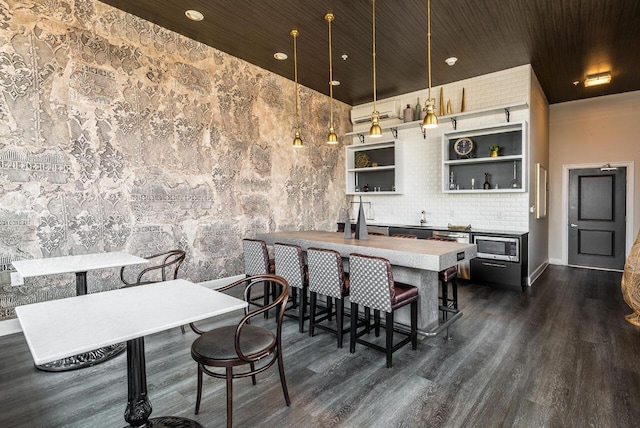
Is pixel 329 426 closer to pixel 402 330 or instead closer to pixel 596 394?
pixel 402 330

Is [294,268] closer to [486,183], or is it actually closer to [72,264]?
[72,264]

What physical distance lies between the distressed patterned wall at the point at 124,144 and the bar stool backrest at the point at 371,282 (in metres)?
2.66

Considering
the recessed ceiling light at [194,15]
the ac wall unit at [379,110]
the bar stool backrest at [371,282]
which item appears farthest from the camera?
the ac wall unit at [379,110]

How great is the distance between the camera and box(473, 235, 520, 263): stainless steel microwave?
193 inches

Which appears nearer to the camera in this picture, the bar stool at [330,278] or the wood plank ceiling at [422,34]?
the bar stool at [330,278]

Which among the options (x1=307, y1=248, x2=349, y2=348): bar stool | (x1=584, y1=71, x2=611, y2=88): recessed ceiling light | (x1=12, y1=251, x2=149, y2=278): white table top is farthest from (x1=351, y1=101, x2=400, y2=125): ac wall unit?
(x1=12, y1=251, x2=149, y2=278): white table top

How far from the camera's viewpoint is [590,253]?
6590 millimetres

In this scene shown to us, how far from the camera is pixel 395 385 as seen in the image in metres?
2.45

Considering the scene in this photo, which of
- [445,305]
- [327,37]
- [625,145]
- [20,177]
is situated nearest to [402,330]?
[445,305]

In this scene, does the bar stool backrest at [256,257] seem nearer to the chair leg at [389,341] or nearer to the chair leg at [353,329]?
the chair leg at [353,329]

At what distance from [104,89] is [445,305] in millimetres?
4558

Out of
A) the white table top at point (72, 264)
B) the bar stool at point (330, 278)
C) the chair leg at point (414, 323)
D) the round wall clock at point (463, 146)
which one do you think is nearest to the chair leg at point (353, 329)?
the bar stool at point (330, 278)

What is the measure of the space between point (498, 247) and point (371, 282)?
3208 millimetres

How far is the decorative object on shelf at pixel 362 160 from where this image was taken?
23.5 feet
